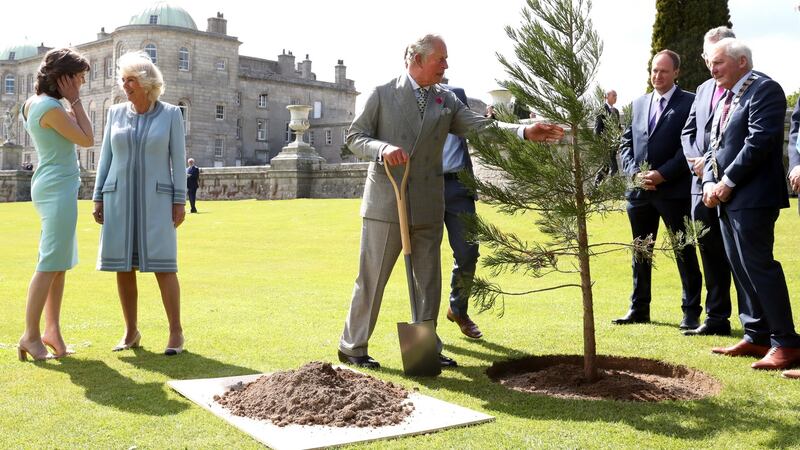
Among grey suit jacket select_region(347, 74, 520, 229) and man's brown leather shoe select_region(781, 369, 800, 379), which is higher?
grey suit jacket select_region(347, 74, 520, 229)

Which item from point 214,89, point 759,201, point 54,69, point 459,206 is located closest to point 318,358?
point 459,206

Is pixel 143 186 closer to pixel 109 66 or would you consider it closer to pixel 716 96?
pixel 716 96

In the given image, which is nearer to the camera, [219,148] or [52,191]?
[52,191]

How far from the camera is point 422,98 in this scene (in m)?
5.41

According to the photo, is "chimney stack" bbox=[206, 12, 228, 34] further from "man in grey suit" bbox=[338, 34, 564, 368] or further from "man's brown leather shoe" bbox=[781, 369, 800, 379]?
"man's brown leather shoe" bbox=[781, 369, 800, 379]

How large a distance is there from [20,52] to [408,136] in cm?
8413

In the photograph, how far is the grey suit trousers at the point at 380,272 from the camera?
541 centimetres

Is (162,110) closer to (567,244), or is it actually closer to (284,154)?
(567,244)

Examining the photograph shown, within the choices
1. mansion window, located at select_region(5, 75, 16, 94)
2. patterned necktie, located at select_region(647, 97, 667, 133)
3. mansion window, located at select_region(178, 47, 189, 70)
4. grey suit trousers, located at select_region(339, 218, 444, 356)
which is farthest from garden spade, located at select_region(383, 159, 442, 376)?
mansion window, located at select_region(5, 75, 16, 94)

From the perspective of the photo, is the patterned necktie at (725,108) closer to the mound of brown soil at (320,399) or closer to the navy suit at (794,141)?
the navy suit at (794,141)

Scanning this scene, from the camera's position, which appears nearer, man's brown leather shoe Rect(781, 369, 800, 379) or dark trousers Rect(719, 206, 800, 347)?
man's brown leather shoe Rect(781, 369, 800, 379)

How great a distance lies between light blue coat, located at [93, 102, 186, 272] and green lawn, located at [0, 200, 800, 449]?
2.28ft

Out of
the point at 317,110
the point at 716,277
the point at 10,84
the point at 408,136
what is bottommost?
the point at 716,277

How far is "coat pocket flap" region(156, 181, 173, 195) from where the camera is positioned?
5.82 meters
